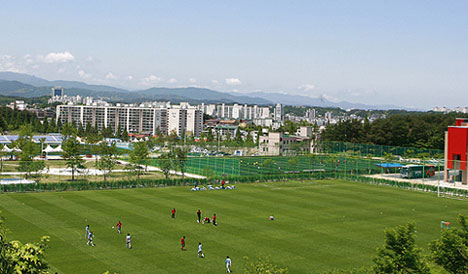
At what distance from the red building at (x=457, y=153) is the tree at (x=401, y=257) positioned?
141 ft

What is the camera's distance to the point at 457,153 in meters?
62.5

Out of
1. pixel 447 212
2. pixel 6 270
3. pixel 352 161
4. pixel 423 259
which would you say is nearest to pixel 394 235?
pixel 423 259

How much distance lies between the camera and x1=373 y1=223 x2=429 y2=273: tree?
18.9 meters

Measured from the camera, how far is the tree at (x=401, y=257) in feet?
62.0

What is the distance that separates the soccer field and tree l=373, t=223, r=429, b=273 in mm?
6457

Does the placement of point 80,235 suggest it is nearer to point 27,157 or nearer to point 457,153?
point 27,157

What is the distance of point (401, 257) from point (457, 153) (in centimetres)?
4803

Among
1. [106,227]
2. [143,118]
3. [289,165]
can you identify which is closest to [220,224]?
[106,227]

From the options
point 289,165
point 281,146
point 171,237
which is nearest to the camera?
point 171,237

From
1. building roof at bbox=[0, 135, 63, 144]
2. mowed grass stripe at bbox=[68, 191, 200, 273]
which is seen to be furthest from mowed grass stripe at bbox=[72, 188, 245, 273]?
building roof at bbox=[0, 135, 63, 144]

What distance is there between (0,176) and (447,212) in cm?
4073

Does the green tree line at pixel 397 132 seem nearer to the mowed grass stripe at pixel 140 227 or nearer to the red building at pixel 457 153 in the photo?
the red building at pixel 457 153

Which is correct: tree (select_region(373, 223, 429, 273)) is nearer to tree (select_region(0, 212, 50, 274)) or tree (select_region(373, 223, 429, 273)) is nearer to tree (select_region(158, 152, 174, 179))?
tree (select_region(0, 212, 50, 274))

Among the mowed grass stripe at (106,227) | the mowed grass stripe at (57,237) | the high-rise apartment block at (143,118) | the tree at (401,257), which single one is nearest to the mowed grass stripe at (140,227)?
the mowed grass stripe at (106,227)
